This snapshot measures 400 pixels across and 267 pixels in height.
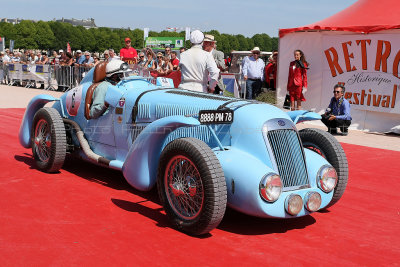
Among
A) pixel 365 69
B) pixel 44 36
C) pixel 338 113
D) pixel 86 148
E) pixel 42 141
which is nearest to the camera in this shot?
pixel 86 148

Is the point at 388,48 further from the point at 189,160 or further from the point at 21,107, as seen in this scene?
the point at 21,107

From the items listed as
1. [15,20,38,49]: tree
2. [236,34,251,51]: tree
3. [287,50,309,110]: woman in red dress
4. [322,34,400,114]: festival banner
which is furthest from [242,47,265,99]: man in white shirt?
[236,34,251,51]: tree

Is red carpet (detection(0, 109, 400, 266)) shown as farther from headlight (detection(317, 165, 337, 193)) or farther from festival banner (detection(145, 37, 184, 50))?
festival banner (detection(145, 37, 184, 50))

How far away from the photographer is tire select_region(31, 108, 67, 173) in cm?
548

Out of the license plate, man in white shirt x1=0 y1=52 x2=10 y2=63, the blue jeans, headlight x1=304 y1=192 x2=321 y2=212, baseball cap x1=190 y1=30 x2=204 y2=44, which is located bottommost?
headlight x1=304 y1=192 x2=321 y2=212

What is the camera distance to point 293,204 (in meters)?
3.86

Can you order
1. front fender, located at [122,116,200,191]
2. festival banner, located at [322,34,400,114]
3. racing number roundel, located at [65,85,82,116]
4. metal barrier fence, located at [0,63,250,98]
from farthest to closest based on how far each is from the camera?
metal barrier fence, located at [0,63,250,98] < festival banner, located at [322,34,400,114] < racing number roundel, located at [65,85,82,116] < front fender, located at [122,116,200,191]

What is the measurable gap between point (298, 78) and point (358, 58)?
5.01 ft

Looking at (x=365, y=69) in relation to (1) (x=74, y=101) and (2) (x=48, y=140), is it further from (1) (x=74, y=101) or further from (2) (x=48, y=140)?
(2) (x=48, y=140)

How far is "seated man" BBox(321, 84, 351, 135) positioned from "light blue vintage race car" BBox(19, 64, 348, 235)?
518 cm

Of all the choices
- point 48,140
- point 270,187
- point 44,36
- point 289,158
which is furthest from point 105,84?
point 44,36

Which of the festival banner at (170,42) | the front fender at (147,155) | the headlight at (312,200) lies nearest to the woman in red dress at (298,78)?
the front fender at (147,155)

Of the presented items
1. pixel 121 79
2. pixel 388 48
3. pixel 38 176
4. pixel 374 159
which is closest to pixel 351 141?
pixel 374 159

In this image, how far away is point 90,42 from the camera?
329 ft
